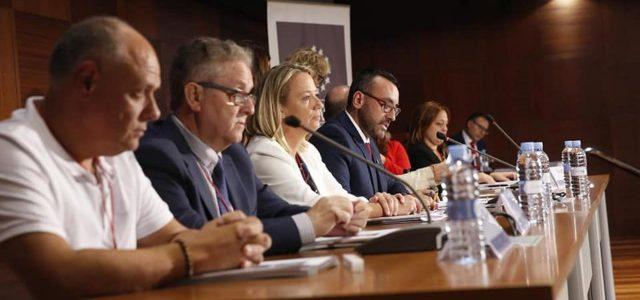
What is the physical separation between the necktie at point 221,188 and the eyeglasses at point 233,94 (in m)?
0.17

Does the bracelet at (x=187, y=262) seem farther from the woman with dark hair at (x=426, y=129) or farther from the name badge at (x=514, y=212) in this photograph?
the woman with dark hair at (x=426, y=129)

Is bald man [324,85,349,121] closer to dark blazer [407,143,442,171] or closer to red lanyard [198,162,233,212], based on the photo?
dark blazer [407,143,442,171]

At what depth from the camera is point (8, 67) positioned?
4.34 metres

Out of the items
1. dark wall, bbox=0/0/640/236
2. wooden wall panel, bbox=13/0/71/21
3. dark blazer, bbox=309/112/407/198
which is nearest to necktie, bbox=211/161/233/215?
dark blazer, bbox=309/112/407/198

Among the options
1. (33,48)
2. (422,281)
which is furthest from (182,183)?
(33,48)

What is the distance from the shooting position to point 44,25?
4.72 metres

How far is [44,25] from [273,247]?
9.96 ft

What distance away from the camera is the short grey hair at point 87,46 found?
169 cm

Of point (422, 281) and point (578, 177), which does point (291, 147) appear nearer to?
point (578, 177)

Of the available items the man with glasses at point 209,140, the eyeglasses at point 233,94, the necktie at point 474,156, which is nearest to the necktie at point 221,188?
the man with glasses at point 209,140

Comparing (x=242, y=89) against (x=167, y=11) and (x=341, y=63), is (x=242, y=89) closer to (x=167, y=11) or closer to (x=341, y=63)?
(x=167, y=11)

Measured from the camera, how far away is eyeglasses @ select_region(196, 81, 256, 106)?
96.3 inches

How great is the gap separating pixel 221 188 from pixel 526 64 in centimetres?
711

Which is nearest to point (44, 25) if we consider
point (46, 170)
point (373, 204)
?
point (373, 204)
